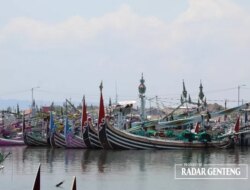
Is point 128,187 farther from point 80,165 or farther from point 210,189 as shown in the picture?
point 80,165

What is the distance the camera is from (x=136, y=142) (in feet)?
147

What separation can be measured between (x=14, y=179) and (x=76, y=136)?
18204 millimetres

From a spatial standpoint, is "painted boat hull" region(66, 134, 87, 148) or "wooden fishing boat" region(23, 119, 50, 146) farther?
"wooden fishing boat" region(23, 119, 50, 146)

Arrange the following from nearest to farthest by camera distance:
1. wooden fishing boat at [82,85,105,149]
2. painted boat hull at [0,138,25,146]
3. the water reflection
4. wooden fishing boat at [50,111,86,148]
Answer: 1. the water reflection
2. wooden fishing boat at [82,85,105,149]
3. wooden fishing boat at [50,111,86,148]
4. painted boat hull at [0,138,25,146]

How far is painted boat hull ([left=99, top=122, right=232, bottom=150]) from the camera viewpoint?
44281mm

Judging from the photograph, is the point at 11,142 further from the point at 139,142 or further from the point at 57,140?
the point at 139,142

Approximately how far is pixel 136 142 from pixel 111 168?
10.1 meters

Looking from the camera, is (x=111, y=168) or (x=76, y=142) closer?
(x=111, y=168)

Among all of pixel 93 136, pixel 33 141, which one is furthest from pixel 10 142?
pixel 93 136

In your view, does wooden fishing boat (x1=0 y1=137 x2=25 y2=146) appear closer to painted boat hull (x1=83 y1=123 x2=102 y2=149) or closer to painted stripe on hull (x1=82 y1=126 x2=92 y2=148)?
painted stripe on hull (x1=82 y1=126 x2=92 y2=148)

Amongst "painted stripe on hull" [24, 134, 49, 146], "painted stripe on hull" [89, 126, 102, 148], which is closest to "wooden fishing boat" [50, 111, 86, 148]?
"painted stripe on hull" [89, 126, 102, 148]

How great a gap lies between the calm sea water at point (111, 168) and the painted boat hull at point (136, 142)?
2.57 feet

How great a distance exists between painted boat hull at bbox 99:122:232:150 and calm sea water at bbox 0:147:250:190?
2.57 ft

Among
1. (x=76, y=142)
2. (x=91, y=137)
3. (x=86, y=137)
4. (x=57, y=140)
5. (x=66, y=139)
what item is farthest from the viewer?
(x=57, y=140)
